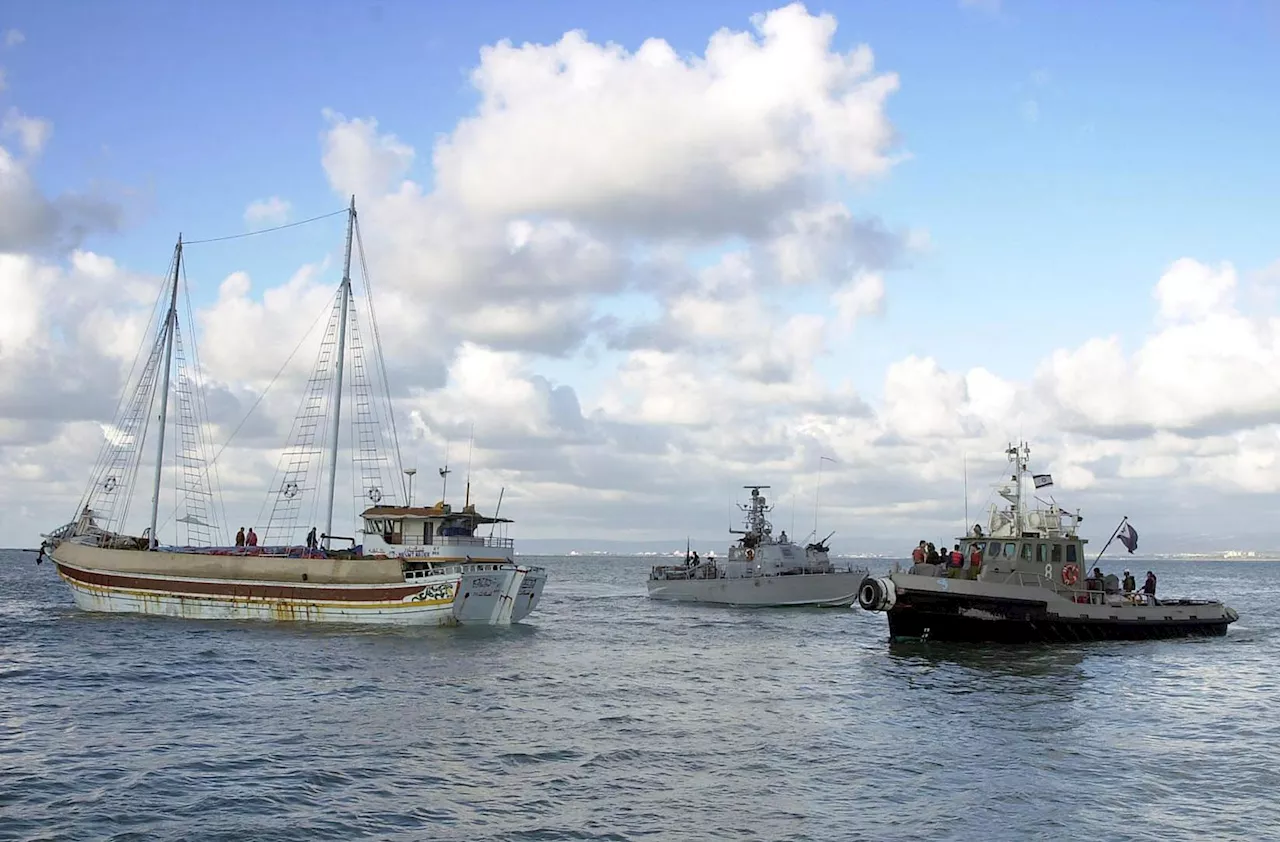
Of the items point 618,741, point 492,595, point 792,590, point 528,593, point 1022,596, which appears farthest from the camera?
point 792,590

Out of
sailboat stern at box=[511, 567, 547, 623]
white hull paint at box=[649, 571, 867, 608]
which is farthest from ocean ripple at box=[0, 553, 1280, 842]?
white hull paint at box=[649, 571, 867, 608]

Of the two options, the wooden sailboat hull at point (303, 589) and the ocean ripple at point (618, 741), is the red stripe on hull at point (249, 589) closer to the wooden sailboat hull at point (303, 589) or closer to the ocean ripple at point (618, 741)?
the wooden sailboat hull at point (303, 589)

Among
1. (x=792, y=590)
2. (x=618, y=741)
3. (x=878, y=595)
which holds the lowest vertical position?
(x=618, y=741)

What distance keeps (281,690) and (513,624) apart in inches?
843

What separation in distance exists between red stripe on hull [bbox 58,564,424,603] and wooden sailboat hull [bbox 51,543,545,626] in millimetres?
44

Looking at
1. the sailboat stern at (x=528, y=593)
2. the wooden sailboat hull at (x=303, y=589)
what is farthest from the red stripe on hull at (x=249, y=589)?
the sailboat stern at (x=528, y=593)

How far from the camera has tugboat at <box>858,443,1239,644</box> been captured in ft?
138

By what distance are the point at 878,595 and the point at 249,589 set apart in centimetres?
2794

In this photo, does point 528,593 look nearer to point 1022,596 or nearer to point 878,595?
point 878,595

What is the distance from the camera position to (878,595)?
42.7m

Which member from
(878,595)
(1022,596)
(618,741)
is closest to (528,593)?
(878,595)

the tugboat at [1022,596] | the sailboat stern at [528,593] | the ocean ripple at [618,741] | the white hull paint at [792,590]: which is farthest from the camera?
the white hull paint at [792,590]

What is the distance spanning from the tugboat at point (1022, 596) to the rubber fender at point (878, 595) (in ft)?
0.13

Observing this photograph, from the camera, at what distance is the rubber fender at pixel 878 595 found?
42.6 m
